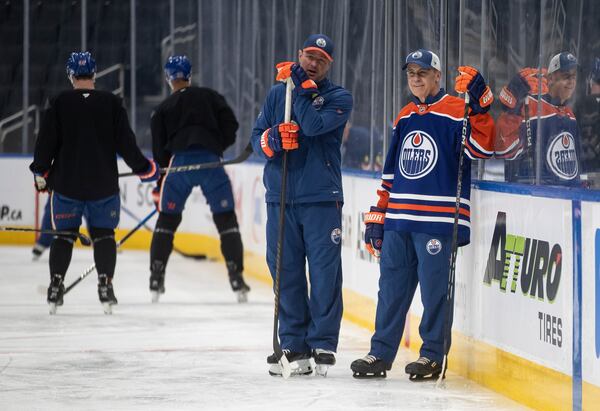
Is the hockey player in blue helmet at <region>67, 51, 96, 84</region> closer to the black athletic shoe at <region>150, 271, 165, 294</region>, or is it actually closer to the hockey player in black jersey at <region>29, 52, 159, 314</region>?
the hockey player in black jersey at <region>29, 52, 159, 314</region>

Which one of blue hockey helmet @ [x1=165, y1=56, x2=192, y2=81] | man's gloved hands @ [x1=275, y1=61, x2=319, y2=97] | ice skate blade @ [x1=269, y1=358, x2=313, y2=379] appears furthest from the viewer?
blue hockey helmet @ [x1=165, y1=56, x2=192, y2=81]

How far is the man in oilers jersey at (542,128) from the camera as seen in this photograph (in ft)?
14.0

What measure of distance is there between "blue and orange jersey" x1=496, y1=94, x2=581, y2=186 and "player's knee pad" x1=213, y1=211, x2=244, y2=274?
2954 mm

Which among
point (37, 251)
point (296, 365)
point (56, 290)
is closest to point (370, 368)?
point (296, 365)

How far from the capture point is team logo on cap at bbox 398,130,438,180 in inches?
197

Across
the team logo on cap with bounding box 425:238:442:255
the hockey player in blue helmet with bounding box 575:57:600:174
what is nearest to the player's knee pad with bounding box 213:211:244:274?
the team logo on cap with bounding box 425:238:442:255

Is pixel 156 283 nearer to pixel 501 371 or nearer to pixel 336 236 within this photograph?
pixel 336 236

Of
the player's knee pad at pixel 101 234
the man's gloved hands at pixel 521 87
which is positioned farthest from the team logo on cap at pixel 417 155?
the player's knee pad at pixel 101 234

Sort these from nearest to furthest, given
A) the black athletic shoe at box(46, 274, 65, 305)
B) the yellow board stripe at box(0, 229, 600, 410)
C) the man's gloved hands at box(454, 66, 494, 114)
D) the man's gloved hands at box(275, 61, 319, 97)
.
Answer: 1. the yellow board stripe at box(0, 229, 600, 410)
2. the man's gloved hands at box(454, 66, 494, 114)
3. the man's gloved hands at box(275, 61, 319, 97)
4. the black athletic shoe at box(46, 274, 65, 305)

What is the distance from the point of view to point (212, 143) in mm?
7598

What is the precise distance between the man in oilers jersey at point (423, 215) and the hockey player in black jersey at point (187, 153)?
2.60 m

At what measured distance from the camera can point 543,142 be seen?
4.54 m

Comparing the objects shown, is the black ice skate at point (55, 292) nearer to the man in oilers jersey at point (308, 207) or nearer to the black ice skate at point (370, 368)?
the man in oilers jersey at point (308, 207)

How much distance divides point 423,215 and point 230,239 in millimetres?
2814
